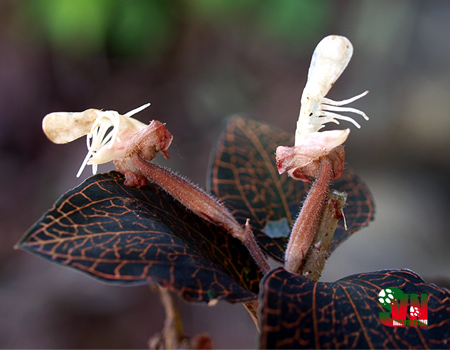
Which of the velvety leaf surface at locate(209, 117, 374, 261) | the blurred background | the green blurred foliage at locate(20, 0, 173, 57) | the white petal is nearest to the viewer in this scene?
the white petal

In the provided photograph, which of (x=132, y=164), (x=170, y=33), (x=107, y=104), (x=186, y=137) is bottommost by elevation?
(x=132, y=164)

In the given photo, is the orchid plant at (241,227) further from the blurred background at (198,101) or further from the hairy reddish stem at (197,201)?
the blurred background at (198,101)

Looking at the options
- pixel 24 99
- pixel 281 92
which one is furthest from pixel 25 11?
pixel 281 92

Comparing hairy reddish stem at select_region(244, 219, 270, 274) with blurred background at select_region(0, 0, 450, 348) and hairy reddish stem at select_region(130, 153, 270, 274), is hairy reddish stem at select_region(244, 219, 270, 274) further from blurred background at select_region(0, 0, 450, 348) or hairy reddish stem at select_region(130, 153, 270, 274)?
blurred background at select_region(0, 0, 450, 348)

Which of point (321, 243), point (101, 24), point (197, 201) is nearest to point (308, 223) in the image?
point (321, 243)

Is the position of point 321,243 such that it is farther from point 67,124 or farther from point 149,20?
point 149,20

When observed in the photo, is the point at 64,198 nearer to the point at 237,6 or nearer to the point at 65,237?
the point at 65,237

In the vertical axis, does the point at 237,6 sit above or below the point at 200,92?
above

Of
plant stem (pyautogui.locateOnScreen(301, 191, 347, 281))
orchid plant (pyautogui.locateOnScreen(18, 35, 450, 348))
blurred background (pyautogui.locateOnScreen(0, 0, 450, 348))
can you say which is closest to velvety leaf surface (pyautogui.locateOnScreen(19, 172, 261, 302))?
orchid plant (pyautogui.locateOnScreen(18, 35, 450, 348))
